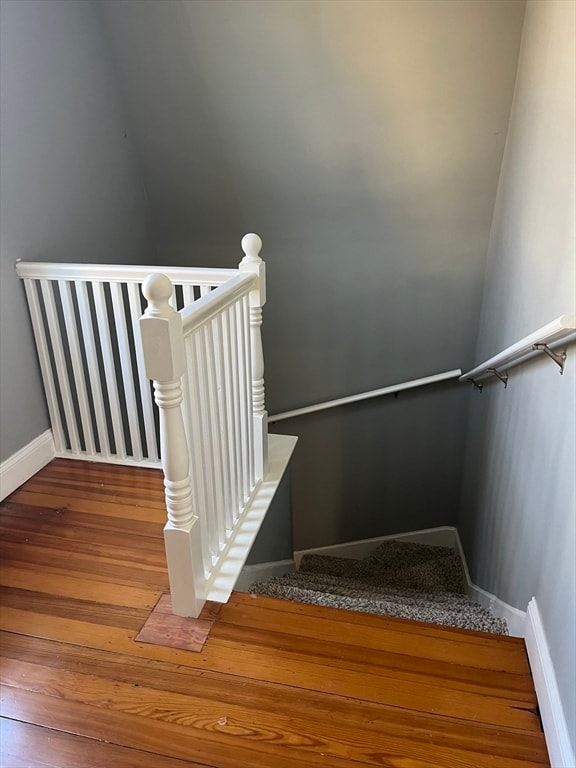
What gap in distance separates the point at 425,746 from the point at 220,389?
47.2 inches

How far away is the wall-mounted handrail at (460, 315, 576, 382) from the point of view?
1.46m

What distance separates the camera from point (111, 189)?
299cm

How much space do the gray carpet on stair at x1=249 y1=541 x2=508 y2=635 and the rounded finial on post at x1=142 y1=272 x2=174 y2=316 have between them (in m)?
1.28

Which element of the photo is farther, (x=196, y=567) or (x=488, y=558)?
(x=488, y=558)

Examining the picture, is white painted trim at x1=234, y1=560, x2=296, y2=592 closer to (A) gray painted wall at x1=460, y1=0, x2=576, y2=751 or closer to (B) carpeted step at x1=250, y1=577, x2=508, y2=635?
(B) carpeted step at x1=250, y1=577, x2=508, y2=635

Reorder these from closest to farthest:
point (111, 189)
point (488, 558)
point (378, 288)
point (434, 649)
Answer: point (434, 649) → point (488, 558) → point (111, 189) → point (378, 288)

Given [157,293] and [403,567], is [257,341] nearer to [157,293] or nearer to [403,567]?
[157,293]

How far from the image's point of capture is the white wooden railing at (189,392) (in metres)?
1.55

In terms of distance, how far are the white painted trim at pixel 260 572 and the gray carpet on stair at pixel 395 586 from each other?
0.05 m

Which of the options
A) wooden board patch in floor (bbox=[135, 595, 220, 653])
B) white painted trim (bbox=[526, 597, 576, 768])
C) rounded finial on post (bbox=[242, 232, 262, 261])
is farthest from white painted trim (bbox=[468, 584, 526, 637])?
rounded finial on post (bbox=[242, 232, 262, 261])

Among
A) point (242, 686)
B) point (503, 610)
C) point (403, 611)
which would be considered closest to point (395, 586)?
point (503, 610)

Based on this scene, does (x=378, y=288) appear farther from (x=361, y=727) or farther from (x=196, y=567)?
(x=361, y=727)

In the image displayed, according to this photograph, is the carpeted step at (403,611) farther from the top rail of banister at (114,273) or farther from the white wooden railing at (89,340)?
the top rail of banister at (114,273)

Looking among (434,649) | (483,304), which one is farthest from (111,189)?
(434,649)
